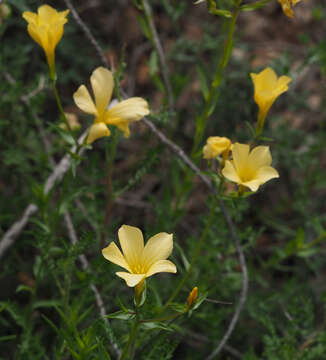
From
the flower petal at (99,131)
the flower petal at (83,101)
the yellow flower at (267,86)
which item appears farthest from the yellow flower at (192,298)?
the yellow flower at (267,86)

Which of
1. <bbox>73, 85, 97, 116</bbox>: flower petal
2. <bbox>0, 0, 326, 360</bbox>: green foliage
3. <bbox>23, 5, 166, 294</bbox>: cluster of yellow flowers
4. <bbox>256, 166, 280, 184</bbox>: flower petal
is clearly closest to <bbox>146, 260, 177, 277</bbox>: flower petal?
<bbox>23, 5, 166, 294</bbox>: cluster of yellow flowers

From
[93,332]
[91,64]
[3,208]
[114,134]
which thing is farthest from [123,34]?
[93,332]

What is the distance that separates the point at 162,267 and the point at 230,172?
1.92ft

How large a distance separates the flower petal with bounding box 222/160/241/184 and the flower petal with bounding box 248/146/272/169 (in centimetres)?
12

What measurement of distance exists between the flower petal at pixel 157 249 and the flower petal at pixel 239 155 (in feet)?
1.67

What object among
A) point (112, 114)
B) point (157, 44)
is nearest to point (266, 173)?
point (112, 114)

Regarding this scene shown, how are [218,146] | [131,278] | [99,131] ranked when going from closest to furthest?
[131,278] → [99,131] → [218,146]

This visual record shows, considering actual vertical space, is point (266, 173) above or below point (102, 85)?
below

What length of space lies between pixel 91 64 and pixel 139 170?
92.5 inches

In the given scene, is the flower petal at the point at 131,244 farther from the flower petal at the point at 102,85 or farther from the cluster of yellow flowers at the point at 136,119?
the flower petal at the point at 102,85

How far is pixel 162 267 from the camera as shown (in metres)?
1.68

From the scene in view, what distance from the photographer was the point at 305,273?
386 cm

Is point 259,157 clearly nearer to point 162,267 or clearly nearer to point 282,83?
point 282,83

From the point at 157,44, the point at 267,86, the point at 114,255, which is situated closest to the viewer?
the point at 114,255
